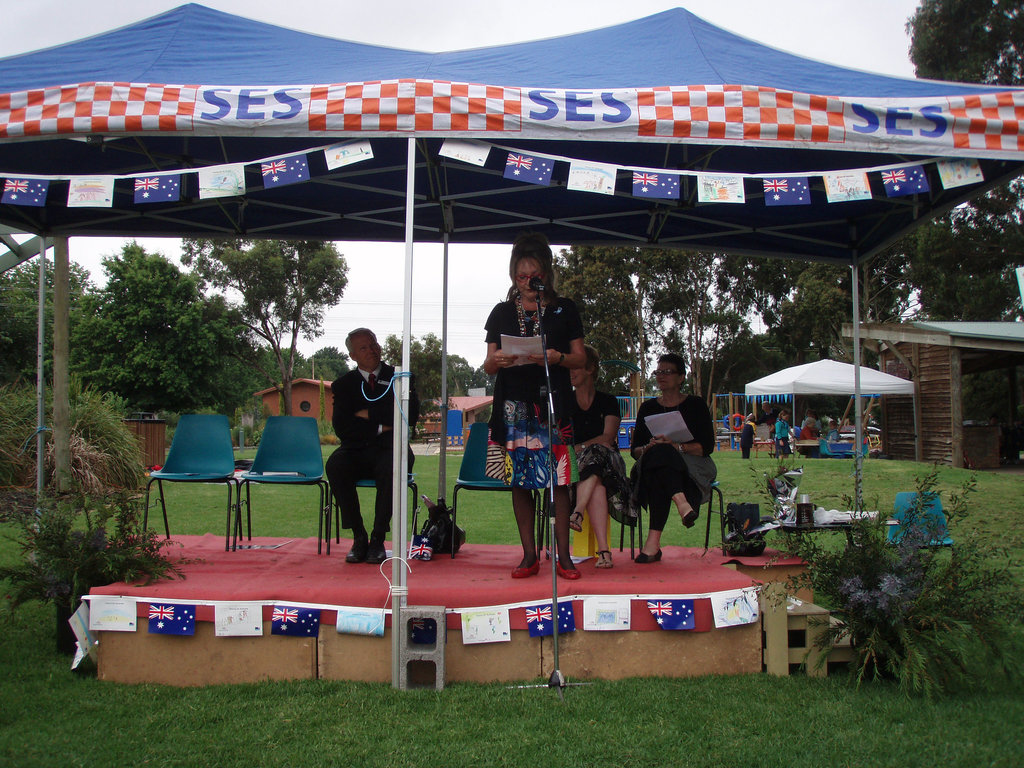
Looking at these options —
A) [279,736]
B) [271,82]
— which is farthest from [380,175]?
[279,736]

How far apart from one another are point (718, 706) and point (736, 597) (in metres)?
0.58

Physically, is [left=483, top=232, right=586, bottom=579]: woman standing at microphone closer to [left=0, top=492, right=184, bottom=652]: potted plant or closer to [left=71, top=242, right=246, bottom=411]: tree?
[left=0, top=492, right=184, bottom=652]: potted plant

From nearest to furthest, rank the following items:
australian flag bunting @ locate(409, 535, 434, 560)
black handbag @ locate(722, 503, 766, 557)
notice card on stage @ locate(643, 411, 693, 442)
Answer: black handbag @ locate(722, 503, 766, 557)
australian flag bunting @ locate(409, 535, 434, 560)
notice card on stage @ locate(643, 411, 693, 442)

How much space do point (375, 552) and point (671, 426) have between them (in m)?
1.89

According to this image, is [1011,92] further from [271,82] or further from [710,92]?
[271,82]

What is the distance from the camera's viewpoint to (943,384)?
1555cm

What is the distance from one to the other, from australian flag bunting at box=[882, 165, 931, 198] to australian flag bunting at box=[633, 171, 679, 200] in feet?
3.47

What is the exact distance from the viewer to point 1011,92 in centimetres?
346

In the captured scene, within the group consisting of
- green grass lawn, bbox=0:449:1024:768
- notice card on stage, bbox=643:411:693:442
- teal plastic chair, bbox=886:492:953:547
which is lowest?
green grass lawn, bbox=0:449:1024:768

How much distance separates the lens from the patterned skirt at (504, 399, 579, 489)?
138 inches

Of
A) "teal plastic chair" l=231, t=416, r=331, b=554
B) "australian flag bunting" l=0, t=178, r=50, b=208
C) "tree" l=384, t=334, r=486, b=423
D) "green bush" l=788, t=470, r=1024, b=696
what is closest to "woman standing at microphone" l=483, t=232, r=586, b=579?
"green bush" l=788, t=470, r=1024, b=696

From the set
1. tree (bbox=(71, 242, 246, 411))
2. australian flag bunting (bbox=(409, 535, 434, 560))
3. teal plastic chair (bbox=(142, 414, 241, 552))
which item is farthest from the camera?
tree (bbox=(71, 242, 246, 411))

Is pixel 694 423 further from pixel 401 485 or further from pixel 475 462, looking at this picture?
pixel 401 485

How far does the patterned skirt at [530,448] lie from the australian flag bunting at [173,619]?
151 centimetres
